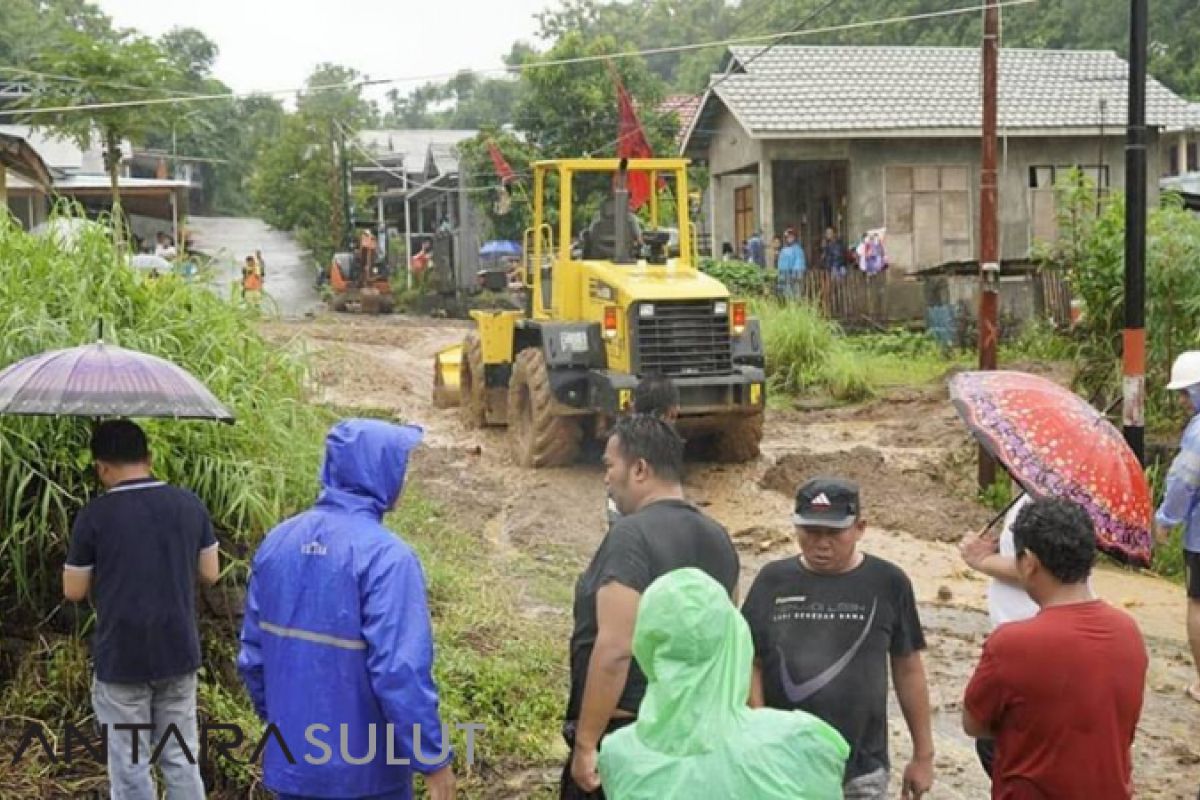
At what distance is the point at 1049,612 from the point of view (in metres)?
3.59

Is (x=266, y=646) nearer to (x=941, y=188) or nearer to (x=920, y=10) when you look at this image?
(x=941, y=188)

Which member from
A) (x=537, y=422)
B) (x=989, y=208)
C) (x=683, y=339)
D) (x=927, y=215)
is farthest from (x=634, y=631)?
(x=927, y=215)

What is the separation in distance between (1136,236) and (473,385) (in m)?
7.46

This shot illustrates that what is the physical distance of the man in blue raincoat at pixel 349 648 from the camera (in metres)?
3.59

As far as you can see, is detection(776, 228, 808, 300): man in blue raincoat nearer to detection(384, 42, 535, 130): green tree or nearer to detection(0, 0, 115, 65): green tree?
detection(0, 0, 115, 65): green tree

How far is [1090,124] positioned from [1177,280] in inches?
629

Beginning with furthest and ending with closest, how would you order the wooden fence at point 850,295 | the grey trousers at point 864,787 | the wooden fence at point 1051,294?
the wooden fence at point 850,295, the wooden fence at point 1051,294, the grey trousers at point 864,787

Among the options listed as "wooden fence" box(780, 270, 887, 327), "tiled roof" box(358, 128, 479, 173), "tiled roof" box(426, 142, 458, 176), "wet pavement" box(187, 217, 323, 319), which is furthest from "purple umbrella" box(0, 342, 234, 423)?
"tiled roof" box(358, 128, 479, 173)

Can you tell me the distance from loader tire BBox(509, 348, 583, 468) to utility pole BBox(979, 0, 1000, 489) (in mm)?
3648

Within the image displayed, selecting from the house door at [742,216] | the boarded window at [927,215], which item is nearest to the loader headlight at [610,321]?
the boarded window at [927,215]

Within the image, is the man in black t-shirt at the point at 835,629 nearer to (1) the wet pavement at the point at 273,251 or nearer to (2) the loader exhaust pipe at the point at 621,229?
(2) the loader exhaust pipe at the point at 621,229

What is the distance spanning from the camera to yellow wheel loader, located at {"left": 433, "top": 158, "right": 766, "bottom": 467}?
39.8ft

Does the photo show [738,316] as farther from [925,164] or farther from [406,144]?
[406,144]

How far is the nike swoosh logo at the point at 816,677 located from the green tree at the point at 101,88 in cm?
1603
